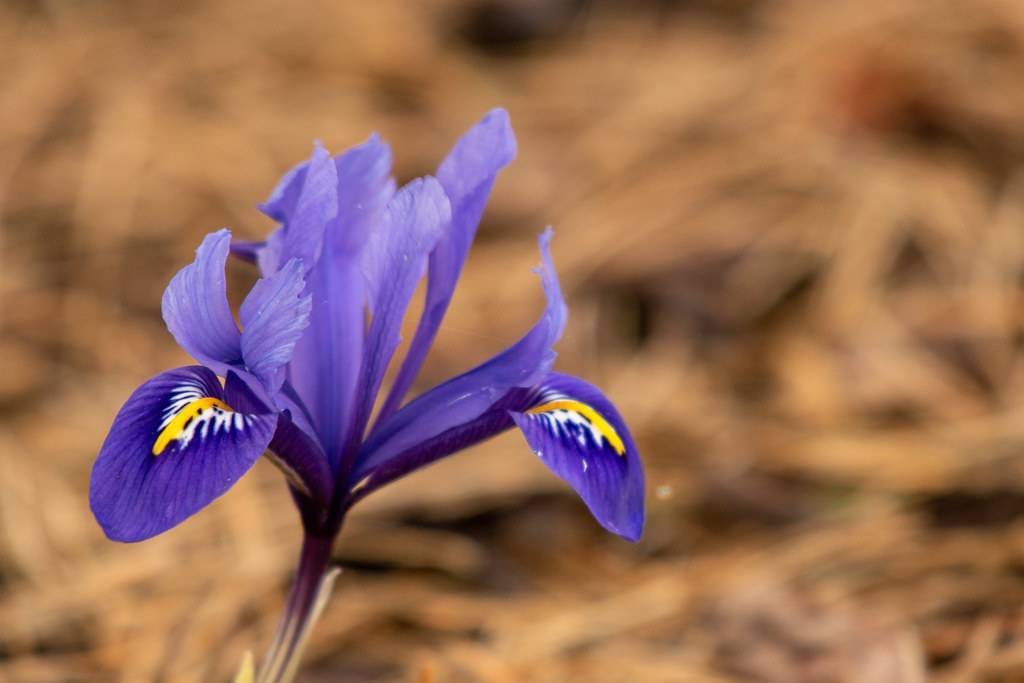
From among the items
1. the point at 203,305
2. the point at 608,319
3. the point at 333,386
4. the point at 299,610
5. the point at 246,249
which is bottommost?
the point at 608,319

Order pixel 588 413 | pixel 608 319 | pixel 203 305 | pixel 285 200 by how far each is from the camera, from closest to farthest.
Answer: pixel 203 305
pixel 588 413
pixel 285 200
pixel 608 319

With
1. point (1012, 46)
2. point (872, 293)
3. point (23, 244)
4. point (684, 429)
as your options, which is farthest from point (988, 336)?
point (23, 244)

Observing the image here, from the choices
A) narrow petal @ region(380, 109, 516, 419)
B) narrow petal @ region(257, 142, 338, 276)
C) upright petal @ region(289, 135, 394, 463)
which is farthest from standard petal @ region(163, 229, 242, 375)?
narrow petal @ region(380, 109, 516, 419)

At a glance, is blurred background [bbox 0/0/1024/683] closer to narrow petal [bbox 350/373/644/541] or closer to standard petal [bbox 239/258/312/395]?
narrow petal [bbox 350/373/644/541]

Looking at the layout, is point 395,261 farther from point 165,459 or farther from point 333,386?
point 165,459

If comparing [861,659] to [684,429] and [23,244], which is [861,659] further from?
[23,244]

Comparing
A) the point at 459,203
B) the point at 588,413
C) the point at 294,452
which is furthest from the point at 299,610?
the point at 459,203
